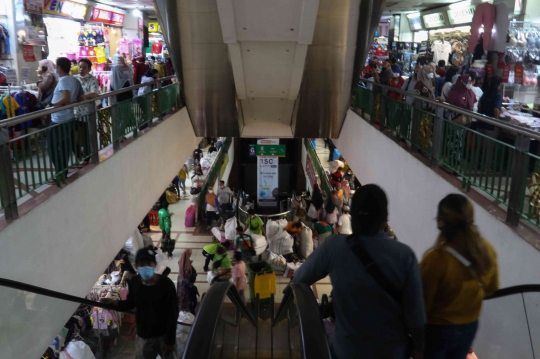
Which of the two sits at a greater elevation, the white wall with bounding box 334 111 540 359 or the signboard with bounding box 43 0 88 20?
the signboard with bounding box 43 0 88 20

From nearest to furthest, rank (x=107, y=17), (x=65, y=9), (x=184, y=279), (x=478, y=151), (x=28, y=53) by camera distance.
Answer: (x=478, y=151) → (x=184, y=279) → (x=28, y=53) → (x=65, y=9) → (x=107, y=17)

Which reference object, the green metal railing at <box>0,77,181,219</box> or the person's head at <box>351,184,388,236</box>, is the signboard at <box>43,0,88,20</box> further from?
the person's head at <box>351,184,388,236</box>

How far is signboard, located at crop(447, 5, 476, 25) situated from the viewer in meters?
15.3

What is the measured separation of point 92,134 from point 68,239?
4.49 feet

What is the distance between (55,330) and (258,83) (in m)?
6.05

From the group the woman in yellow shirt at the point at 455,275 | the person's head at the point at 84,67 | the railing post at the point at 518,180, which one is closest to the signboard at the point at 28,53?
the person's head at the point at 84,67

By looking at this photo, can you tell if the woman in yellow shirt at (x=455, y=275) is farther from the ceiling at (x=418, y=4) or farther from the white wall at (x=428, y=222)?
the ceiling at (x=418, y=4)

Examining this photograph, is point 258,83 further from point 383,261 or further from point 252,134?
point 383,261

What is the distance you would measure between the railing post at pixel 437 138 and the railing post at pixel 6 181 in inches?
166

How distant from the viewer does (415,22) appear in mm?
22031

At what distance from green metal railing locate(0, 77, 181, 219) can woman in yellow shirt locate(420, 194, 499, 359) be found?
315 cm

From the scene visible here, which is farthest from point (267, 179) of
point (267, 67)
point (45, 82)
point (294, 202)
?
point (45, 82)

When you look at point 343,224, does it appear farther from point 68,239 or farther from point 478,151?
point 68,239

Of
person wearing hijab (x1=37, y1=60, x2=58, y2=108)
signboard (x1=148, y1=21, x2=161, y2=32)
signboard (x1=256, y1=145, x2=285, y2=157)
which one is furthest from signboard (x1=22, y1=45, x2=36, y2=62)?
signboard (x1=148, y1=21, x2=161, y2=32)
